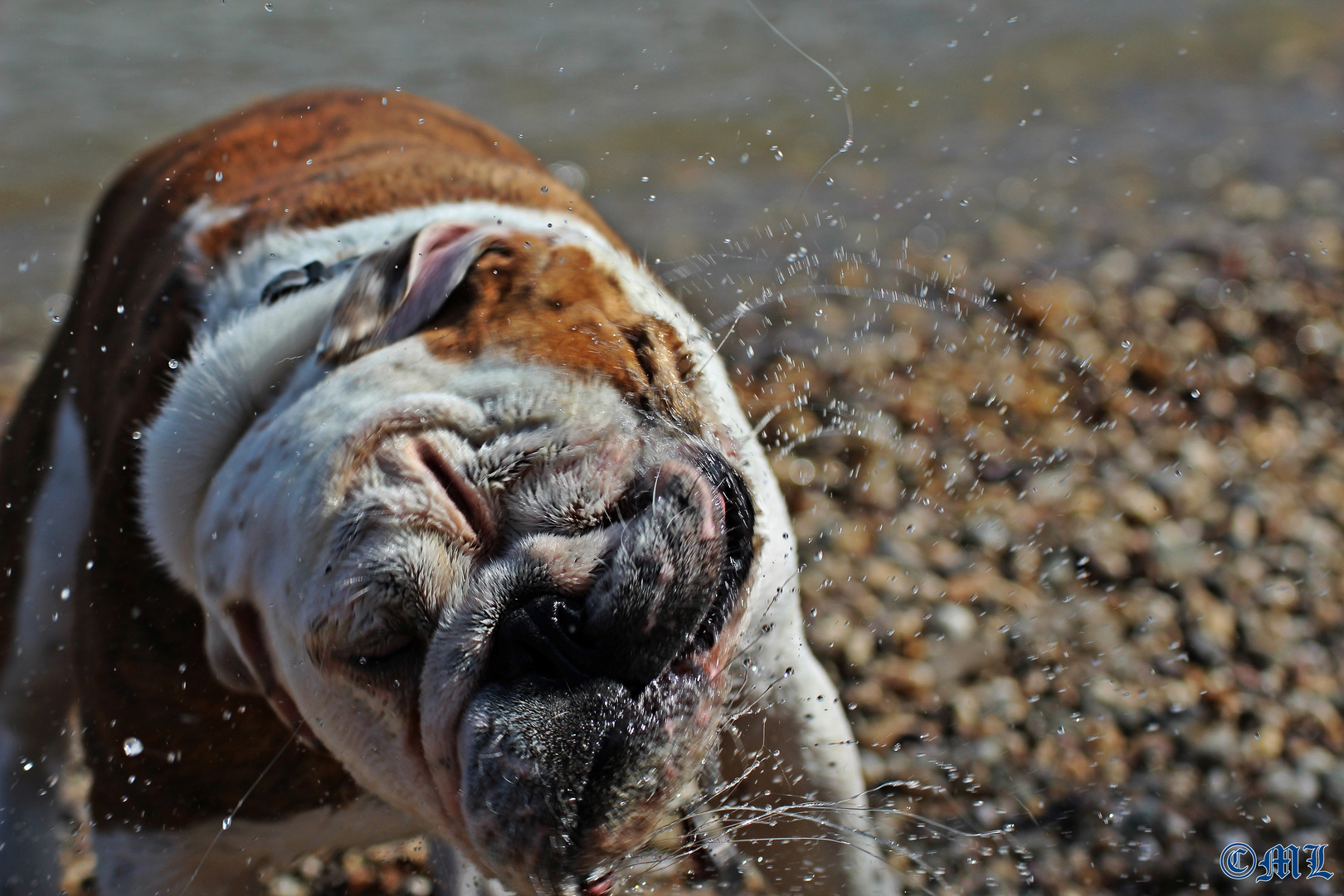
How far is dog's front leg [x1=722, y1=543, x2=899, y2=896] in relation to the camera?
7.63 ft

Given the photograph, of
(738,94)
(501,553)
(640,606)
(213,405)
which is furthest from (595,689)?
(738,94)

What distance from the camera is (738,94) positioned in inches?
324

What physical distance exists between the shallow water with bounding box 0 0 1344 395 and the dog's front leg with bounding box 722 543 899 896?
12.2 feet

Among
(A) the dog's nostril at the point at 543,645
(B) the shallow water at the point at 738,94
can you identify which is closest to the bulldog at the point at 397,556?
(A) the dog's nostril at the point at 543,645

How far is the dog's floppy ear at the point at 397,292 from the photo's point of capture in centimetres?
190

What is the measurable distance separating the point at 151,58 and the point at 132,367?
20.5ft

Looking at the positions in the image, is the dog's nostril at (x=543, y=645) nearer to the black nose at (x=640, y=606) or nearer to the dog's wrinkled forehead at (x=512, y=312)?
the black nose at (x=640, y=606)

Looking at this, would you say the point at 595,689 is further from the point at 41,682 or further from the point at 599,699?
the point at 41,682

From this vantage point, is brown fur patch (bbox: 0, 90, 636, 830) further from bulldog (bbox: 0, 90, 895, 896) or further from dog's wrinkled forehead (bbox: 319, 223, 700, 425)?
dog's wrinkled forehead (bbox: 319, 223, 700, 425)

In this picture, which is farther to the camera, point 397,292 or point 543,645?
point 397,292

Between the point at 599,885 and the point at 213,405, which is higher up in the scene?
the point at 213,405

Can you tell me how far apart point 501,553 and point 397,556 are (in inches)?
5.6

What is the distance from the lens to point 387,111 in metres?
3.25

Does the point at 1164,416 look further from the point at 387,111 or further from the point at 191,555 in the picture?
the point at 191,555
